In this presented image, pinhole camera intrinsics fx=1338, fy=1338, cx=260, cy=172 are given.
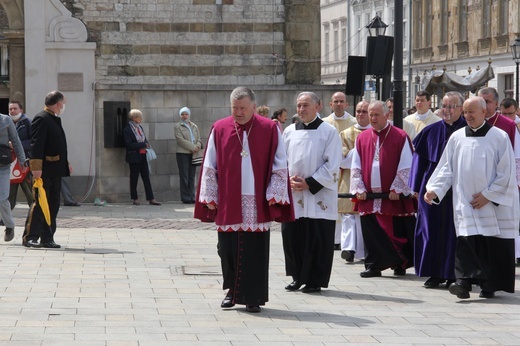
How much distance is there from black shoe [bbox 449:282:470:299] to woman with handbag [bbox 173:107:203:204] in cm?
1098

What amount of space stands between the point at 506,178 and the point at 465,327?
2031 millimetres

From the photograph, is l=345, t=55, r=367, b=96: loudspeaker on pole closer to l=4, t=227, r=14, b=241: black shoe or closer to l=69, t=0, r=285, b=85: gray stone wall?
l=69, t=0, r=285, b=85: gray stone wall

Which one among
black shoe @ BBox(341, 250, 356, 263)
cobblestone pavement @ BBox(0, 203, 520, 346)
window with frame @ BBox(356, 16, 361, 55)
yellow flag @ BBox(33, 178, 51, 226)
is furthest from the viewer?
window with frame @ BBox(356, 16, 361, 55)

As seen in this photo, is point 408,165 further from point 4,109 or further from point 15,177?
point 4,109

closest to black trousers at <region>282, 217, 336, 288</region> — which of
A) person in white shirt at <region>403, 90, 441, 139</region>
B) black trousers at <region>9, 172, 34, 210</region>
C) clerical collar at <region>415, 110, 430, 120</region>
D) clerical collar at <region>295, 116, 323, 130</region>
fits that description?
clerical collar at <region>295, 116, 323, 130</region>

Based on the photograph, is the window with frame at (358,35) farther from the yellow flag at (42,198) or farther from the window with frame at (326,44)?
the yellow flag at (42,198)

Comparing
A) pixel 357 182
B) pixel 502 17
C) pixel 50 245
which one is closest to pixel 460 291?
pixel 357 182

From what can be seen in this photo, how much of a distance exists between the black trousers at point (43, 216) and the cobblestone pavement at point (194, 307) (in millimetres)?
227

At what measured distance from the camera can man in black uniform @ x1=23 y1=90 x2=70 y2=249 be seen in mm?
14625

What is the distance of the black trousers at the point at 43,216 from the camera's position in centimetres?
1467

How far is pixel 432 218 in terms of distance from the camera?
12.1 meters

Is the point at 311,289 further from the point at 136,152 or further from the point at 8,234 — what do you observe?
the point at 136,152

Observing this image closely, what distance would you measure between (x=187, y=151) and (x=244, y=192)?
1143 centimetres

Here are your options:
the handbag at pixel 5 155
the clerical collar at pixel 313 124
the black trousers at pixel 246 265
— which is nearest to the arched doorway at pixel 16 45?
the handbag at pixel 5 155
